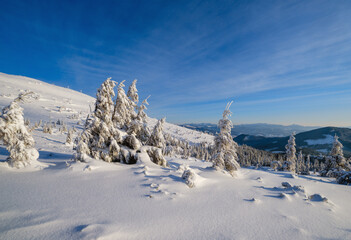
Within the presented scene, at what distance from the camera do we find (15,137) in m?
8.96

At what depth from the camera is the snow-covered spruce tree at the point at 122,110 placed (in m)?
14.7

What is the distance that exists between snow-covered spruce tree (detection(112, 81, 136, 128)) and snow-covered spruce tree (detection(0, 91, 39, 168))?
22.6 feet

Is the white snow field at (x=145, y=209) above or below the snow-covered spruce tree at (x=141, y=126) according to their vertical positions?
below

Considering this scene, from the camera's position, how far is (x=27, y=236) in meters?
4.18

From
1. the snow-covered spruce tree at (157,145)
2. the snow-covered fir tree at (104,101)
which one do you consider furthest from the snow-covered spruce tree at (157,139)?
the snow-covered fir tree at (104,101)

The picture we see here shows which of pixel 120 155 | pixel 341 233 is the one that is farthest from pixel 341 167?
pixel 120 155

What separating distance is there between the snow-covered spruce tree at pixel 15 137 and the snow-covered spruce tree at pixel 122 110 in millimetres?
6874

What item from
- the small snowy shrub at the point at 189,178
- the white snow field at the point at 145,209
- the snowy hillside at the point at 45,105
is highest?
the snowy hillside at the point at 45,105

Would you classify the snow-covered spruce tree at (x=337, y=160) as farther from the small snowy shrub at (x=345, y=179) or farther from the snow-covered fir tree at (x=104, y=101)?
the snow-covered fir tree at (x=104, y=101)

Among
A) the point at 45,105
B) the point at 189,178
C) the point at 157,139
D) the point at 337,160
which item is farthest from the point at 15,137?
the point at 45,105

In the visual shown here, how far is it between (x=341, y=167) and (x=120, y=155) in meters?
38.2

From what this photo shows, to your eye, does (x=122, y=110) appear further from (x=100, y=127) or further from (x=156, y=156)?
(x=156, y=156)

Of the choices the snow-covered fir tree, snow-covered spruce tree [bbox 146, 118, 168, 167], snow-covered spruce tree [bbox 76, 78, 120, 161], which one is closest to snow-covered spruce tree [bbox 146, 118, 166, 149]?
snow-covered spruce tree [bbox 146, 118, 168, 167]

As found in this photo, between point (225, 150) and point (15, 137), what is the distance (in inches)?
613
